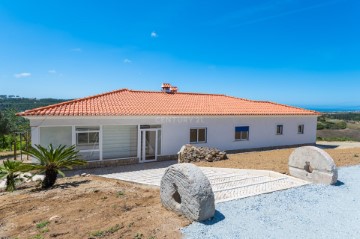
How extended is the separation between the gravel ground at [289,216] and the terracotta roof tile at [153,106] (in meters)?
9.66

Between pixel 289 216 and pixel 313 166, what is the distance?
4.93m

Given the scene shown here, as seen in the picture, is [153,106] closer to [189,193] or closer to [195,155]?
[195,155]

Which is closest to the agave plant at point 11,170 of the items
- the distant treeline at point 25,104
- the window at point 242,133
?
the window at point 242,133

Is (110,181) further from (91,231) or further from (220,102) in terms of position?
(220,102)

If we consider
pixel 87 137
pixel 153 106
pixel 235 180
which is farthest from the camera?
pixel 153 106

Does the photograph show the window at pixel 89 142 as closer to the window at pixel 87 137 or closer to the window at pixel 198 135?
the window at pixel 87 137

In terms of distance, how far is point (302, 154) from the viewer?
12.6m

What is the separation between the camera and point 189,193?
25.2ft

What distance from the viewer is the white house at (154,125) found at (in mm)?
15641

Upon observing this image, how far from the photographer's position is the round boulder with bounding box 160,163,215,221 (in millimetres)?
7557

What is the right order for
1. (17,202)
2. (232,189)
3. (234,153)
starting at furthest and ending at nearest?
(234,153), (232,189), (17,202)

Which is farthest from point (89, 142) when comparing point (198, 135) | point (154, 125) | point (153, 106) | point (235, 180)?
point (235, 180)

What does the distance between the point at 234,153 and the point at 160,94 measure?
8843 mm

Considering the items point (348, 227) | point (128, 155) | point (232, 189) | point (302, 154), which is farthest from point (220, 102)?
point (348, 227)
